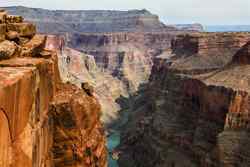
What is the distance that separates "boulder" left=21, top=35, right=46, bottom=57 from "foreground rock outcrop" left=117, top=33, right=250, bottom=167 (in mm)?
40414

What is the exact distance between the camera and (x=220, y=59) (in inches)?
3866

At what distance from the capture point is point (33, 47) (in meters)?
16.3

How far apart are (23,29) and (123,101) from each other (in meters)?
122

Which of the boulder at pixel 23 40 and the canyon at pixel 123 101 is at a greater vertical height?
the boulder at pixel 23 40

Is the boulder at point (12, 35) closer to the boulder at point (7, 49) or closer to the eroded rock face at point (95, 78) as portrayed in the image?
the boulder at point (7, 49)

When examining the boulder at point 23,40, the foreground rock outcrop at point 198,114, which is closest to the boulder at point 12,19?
the boulder at point 23,40

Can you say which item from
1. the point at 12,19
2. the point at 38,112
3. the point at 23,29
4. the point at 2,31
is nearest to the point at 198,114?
the point at 12,19

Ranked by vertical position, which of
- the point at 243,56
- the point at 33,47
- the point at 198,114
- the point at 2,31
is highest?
the point at 2,31

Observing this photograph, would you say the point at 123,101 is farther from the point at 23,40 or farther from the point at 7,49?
the point at 7,49

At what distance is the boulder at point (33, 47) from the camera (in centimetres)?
1556

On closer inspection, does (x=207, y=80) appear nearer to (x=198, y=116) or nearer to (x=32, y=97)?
(x=198, y=116)

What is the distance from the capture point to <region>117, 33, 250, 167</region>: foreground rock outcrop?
5888cm

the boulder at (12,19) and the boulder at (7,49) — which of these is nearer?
the boulder at (7,49)

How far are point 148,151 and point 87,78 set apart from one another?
6305 cm
